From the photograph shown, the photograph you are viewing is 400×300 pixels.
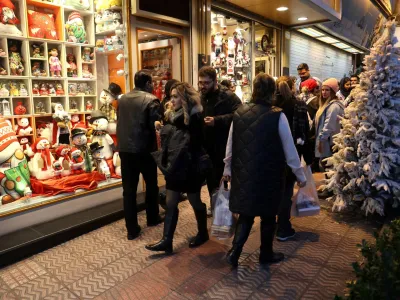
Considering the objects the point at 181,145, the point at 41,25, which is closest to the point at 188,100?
the point at 181,145

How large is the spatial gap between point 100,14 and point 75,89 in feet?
3.94

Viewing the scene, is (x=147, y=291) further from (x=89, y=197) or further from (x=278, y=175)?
(x=89, y=197)

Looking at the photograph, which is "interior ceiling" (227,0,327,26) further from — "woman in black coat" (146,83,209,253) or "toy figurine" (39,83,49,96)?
"woman in black coat" (146,83,209,253)

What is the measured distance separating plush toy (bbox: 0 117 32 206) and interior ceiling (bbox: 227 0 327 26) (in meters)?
4.58

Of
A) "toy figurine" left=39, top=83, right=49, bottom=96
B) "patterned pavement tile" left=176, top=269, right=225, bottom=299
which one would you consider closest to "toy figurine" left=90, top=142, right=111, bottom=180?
"toy figurine" left=39, top=83, right=49, bottom=96

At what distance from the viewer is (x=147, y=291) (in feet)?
9.39

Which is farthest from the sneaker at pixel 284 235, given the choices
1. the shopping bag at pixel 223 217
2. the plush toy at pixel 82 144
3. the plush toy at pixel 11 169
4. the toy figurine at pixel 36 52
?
the toy figurine at pixel 36 52

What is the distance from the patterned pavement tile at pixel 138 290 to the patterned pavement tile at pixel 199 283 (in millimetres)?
145

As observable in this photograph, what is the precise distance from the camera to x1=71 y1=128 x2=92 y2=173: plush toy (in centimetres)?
483

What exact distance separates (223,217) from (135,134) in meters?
1.31

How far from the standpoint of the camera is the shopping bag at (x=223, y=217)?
3309 mm

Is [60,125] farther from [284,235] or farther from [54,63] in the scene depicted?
[284,235]

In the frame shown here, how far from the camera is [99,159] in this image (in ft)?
16.5

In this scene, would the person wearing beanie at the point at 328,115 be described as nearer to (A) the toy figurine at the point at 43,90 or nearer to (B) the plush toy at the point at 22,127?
(A) the toy figurine at the point at 43,90
